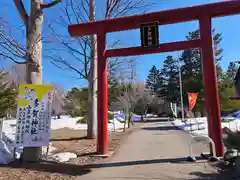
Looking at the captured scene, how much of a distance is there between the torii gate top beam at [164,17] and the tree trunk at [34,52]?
5.06 ft

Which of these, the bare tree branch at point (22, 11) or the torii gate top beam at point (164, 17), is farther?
the torii gate top beam at point (164, 17)

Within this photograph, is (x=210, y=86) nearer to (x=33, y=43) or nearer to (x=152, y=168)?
(x=152, y=168)

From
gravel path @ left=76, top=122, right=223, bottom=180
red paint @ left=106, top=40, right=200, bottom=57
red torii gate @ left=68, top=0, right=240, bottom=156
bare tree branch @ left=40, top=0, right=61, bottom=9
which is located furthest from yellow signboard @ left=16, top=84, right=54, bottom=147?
red paint @ left=106, top=40, right=200, bottom=57

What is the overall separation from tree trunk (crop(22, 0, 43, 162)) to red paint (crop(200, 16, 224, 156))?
16.7ft

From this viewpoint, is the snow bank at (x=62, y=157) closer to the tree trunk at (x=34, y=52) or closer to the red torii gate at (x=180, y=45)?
the tree trunk at (x=34, y=52)

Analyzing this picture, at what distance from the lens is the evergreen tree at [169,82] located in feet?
174

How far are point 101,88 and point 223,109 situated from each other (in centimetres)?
2794

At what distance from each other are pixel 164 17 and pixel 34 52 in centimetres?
424

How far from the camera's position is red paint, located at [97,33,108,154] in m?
8.62

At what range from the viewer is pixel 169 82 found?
56.1 m

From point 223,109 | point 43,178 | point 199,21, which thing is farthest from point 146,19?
point 223,109

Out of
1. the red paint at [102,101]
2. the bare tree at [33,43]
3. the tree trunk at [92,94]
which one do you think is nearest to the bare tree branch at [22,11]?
the bare tree at [33,43]

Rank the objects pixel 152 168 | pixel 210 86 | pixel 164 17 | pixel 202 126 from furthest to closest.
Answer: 1. pixel 202 126
2. pixel 164 17
3. pixel 210 86
4. pixel 152 168

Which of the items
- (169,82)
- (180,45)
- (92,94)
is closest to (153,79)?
(169,82)
